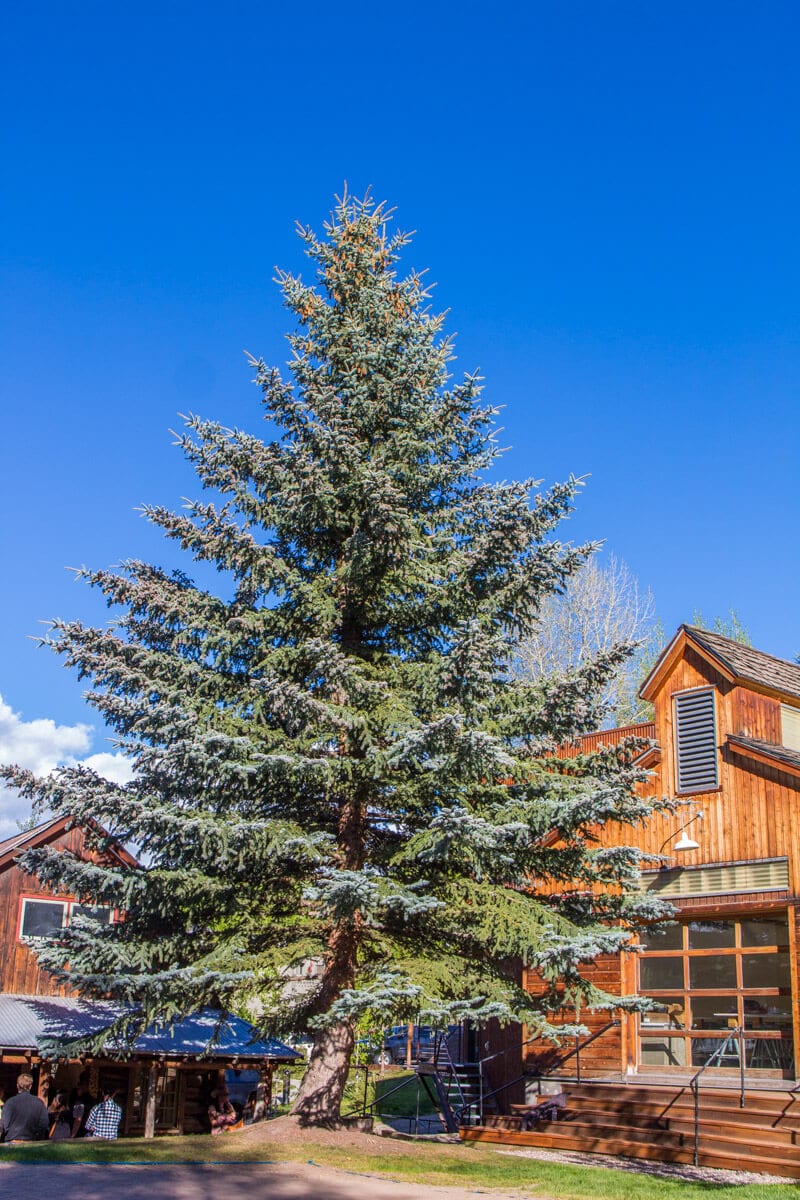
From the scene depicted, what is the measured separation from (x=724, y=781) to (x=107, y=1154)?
11.3m

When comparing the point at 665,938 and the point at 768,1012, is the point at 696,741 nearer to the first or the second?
the point at 665,938

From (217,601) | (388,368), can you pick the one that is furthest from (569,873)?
(388,368)

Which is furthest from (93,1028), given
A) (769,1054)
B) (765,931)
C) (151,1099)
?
(765,931)

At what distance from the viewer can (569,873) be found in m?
15.5

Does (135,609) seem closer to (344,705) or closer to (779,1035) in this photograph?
(344,705)

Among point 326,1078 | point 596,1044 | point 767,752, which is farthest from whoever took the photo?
point 596,1044

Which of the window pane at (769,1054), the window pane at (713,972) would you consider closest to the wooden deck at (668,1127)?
the window pane at (769,1054)

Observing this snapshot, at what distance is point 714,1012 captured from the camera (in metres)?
18.4

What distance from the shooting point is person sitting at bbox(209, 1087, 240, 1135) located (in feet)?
70.9

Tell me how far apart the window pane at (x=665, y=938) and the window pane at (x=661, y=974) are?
0.22 meters

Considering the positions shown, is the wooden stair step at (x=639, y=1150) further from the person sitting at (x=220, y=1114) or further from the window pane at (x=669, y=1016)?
the person sitting at (x=220, y=1114)

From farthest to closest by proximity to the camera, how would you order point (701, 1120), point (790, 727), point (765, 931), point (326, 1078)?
point (790, 727) → point (765, 931) → point (701, 1120) → point (326, 1078)

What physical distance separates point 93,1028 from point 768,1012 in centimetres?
1206

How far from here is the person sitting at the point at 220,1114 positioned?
21.6 metres
